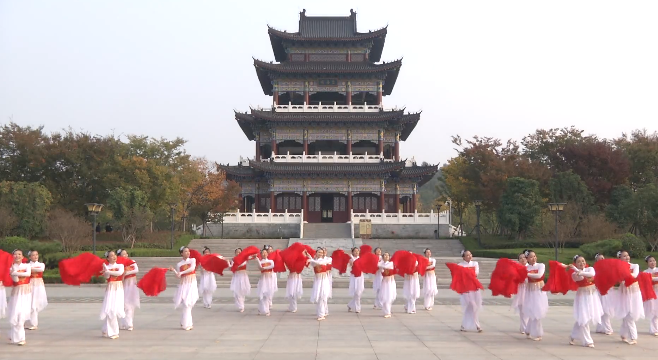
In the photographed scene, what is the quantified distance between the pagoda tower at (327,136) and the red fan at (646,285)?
114 feet

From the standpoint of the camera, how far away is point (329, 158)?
50969 millimetres

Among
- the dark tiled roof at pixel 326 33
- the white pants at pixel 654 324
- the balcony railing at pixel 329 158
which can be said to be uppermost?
the dark tiled roof at pixel 326 33

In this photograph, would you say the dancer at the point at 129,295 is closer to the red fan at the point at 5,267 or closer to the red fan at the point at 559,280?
the red fan at the point at 5,267

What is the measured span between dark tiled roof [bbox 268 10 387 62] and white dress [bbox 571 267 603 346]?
42.2 m

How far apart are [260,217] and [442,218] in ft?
43.6

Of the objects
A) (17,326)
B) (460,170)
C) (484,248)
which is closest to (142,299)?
(17,326)

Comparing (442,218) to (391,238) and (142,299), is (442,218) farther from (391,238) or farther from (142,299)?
(142,299)

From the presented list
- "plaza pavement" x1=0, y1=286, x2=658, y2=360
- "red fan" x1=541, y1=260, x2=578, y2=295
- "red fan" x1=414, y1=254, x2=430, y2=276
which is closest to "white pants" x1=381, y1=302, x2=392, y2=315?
"plaza pavement" x1=0, y1=286, x2=658, y2=360

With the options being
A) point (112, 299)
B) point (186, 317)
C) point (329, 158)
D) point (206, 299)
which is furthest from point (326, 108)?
point (112, 299)

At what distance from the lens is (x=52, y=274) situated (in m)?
29.0

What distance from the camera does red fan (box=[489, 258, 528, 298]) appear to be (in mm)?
13562

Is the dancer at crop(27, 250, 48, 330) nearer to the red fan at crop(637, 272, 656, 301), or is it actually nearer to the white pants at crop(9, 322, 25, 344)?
the white pants at crop(9, 322, 25, 344)

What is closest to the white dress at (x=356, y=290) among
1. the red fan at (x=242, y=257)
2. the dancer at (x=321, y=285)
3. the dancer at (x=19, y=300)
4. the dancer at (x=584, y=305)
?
the dancer at (x=321, y=285)

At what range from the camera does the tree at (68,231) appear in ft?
121
